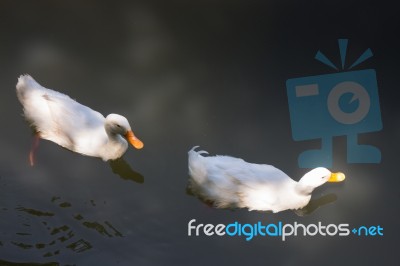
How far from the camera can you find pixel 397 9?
4.95ft

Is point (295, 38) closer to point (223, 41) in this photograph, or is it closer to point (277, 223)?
point (223, 41)

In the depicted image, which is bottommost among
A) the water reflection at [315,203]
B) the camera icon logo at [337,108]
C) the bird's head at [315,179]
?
the water reflection at [315,203]

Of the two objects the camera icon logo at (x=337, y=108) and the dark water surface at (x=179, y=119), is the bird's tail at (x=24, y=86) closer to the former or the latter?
the dark water surface at (x=179, y=119)

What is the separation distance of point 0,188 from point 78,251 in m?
0.24

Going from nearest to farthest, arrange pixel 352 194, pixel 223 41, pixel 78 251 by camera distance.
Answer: pixel 78 251 < pixel 352 194 < pixel 223 41

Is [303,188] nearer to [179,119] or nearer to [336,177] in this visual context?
[336,177]

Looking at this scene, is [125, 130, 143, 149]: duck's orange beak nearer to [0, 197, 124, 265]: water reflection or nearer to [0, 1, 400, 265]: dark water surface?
[0, 1, 400, 265]: dark water surface

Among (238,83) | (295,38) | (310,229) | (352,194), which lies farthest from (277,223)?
(295,38)

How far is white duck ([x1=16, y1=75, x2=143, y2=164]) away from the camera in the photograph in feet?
4.58

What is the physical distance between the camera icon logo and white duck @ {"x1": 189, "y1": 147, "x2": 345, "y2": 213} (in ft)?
0.30

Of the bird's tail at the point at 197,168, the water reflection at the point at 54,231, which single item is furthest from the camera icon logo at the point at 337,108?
the water reflection at the point at 54,231

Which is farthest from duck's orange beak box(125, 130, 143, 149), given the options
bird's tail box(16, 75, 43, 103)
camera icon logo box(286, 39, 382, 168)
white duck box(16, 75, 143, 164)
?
camera icon logo box(286, 39, 382, 168)

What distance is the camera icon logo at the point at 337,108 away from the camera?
1445 mm

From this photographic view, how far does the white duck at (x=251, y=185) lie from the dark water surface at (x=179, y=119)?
22 mm
